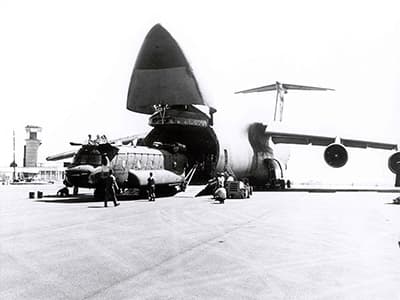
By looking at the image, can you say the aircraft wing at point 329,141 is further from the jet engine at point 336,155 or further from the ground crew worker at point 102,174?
the ground crew worker at point 102,174

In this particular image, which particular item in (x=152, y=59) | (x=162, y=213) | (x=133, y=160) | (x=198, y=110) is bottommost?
(x=162, y=213)

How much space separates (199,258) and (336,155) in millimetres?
22039

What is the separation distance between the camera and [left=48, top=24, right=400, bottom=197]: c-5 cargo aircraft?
2062 cm

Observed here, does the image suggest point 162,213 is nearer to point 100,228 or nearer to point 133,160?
point 100,228

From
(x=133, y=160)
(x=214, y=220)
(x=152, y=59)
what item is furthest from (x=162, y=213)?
(x=152, y=59)

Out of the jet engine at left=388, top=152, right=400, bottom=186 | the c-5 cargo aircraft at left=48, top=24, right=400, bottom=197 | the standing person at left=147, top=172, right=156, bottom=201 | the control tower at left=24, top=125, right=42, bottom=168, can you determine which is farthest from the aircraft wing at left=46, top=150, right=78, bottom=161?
the control tower at left=24, top=125, right=42, bottom=168

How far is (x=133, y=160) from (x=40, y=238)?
34.2ft

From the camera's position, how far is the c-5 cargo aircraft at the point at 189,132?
67.7ft

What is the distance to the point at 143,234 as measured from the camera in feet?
29.2

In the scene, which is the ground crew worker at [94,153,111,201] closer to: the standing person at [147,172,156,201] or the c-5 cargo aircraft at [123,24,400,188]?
the standing person at [147,172,156,201]

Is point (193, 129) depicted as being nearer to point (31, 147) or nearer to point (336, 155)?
point (336, 155)

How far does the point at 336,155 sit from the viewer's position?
27.1 m

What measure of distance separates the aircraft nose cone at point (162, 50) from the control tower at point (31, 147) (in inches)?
3778

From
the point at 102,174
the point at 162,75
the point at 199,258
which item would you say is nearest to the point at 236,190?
the point at 162,75
